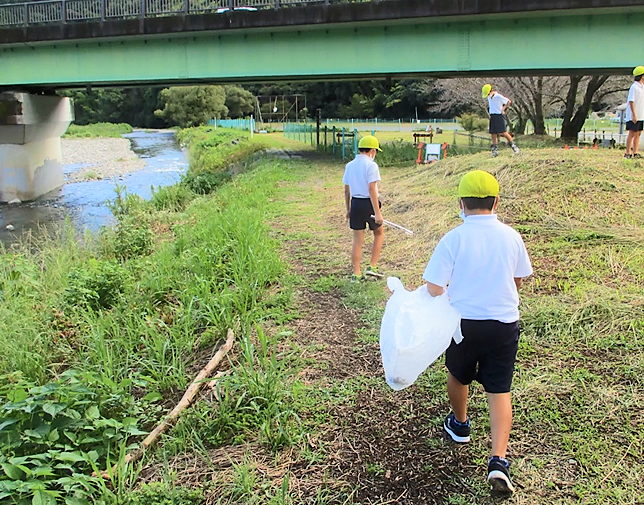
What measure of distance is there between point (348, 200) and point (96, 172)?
87.8 feet

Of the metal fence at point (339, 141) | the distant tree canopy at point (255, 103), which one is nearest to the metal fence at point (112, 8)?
the metal fence at point (339, 141)

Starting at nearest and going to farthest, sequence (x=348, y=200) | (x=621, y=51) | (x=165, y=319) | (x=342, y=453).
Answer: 1. (x=342, y=453)
2. (x=165, y=319)
3. (x=348, y=200)
4. (x=621, y=51)

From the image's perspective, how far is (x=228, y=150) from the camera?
1172 inches

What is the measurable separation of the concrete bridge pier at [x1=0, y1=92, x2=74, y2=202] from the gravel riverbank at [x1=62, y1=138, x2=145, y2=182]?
3448 millimetres

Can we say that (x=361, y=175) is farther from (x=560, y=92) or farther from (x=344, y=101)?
(x=344, y=101)

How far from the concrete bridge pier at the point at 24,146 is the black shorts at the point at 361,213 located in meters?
21.2

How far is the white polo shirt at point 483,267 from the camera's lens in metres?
2.82

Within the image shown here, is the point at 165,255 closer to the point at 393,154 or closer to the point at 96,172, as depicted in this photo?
the point at 393,154

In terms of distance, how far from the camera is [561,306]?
4781 millimetres

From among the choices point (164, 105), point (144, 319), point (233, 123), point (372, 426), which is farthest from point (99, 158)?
point (164, 105)

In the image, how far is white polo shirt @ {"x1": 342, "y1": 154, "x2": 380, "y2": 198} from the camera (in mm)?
5793

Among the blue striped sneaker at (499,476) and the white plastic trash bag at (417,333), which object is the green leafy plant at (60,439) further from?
the blue striped sneaker at (499,476)

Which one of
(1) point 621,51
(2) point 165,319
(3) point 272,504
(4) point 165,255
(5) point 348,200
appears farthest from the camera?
(1) point 621,51

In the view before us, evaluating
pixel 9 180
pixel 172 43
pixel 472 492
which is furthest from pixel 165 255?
pixel 9 180
